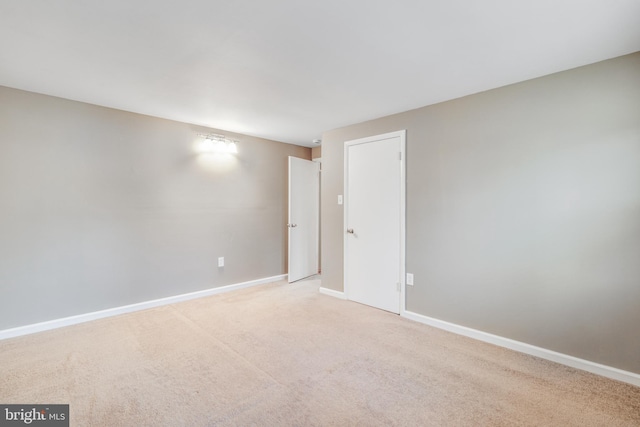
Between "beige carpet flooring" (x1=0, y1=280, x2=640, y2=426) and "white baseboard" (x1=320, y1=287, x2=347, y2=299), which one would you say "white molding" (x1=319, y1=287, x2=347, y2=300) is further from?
"beige carpet flooring" (x1=0, y1=280, x2=640, y2=426)

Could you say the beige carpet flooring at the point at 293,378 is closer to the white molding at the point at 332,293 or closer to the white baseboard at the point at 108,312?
the white baseboard at the point at 108,312

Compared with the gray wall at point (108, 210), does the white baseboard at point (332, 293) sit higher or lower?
lower

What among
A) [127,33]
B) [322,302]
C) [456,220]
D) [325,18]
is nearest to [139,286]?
[322,302]

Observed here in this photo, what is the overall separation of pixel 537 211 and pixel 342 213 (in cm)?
205

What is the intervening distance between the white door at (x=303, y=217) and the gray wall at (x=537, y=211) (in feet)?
6.15

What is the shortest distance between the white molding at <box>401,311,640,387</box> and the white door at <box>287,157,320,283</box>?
2004 mm

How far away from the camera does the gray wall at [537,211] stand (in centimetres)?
194

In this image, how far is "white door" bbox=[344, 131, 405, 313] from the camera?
3.14m

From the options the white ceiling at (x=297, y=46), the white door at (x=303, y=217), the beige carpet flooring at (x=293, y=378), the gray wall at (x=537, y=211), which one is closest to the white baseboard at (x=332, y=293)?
the white door at (x=303, y=217)

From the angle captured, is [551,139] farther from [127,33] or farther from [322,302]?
[127,33]

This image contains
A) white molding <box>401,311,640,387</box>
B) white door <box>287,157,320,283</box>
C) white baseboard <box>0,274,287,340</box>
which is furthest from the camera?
white door <box>287,157,320,283</box>

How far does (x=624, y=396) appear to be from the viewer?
5.82 ft

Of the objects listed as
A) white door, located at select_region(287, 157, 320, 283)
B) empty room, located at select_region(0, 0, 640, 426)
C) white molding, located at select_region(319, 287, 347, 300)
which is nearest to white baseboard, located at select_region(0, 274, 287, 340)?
empty room, located at select_region(0, 0, 640, 426)

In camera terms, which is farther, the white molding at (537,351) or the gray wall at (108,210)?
the gray wall at (108,210)
